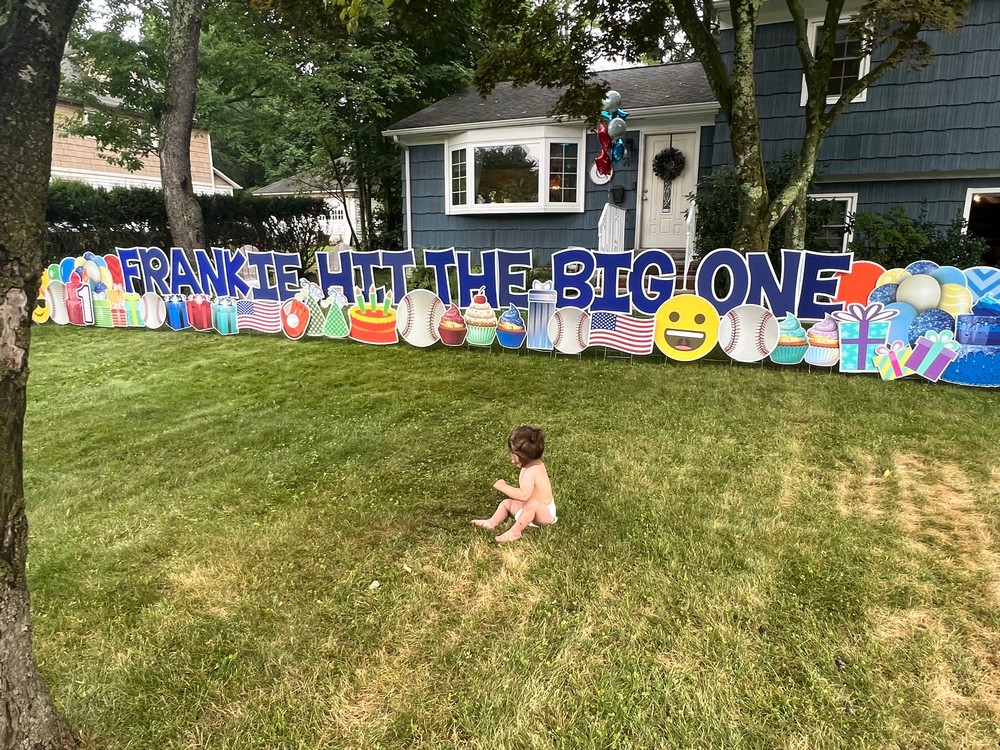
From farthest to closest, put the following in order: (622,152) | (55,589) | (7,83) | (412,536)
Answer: (622,152)
(412,536)
(55,589)
(7,83)

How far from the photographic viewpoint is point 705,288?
20.9ft

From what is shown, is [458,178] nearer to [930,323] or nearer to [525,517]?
[930,323]

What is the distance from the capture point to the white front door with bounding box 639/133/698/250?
36.7ft

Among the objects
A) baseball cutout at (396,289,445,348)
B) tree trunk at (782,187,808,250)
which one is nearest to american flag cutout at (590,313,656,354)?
baseball cutout at (396,289,445,348)

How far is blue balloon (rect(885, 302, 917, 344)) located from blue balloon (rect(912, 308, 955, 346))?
0.12 feet

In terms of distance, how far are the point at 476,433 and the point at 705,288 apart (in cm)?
314

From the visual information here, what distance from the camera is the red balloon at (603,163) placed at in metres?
11.2

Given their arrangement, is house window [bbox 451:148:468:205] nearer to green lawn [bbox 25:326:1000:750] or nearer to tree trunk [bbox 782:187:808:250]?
tree trunk [bbox 782:187:808:250]

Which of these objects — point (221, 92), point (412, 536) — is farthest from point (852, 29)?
point (221, 92)

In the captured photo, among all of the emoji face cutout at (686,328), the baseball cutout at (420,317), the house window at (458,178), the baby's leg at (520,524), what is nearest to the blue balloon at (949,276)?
the emoji face cutout at (686,328)

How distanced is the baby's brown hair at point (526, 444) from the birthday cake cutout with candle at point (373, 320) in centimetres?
504

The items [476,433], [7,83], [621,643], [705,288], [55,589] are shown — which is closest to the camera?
[7,83]

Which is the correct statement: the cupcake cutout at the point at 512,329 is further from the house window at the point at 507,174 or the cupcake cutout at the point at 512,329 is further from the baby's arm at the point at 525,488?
the house window at the point at 507,174

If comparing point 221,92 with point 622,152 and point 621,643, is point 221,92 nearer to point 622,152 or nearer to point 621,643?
point 622,152
